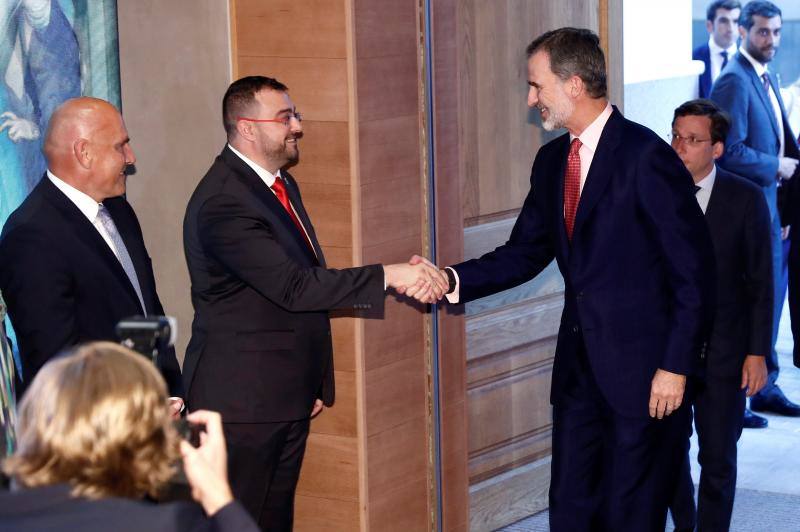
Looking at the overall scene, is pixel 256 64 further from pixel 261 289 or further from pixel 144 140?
pixel 261 289

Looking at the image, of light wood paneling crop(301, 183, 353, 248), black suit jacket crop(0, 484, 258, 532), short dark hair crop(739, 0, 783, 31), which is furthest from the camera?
short dark hair crop(739, 0, 783, 31)

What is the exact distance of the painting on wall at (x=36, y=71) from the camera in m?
3.38

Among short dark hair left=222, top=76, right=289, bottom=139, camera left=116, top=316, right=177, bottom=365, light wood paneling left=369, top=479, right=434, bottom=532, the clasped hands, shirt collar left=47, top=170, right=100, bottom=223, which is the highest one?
short dark hair left=222, top=76, right=289, bottom=139

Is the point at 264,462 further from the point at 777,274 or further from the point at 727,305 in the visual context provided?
the point at 777,274

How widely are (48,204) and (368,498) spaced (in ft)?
4.77

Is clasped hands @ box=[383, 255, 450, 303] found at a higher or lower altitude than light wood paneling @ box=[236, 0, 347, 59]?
lower

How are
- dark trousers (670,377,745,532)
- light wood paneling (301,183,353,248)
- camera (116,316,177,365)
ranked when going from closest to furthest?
camera (116,316,177,365), light wood paneling (301,183,353,248), dark trousers (670,377,745,532)

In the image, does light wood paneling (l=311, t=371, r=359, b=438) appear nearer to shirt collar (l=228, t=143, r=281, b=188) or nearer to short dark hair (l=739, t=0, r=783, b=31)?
shirt collar (l=228, t=143, r=281, b=188)

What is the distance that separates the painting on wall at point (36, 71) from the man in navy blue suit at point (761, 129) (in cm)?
308

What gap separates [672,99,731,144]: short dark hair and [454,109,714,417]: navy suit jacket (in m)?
0.70

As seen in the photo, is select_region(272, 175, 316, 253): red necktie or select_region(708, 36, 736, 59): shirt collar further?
select_region(708, 36, 736, 59): shirt collar

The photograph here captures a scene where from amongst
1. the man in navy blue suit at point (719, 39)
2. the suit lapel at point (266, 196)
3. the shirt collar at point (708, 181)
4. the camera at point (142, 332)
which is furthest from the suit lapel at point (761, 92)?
the camera at point (142, 332)

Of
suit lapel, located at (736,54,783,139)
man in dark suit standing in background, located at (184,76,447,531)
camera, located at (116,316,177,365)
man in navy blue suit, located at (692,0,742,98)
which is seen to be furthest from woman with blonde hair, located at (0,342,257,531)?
man in navy blue suit, located at (692,0,742,98)

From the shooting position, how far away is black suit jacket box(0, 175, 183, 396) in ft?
9.98
